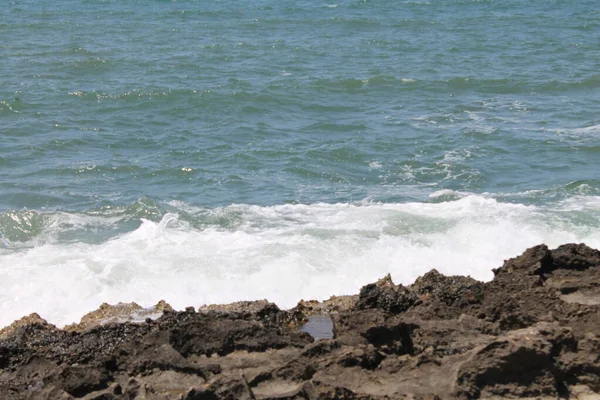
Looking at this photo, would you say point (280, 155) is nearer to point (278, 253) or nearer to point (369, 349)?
point (278, 253)

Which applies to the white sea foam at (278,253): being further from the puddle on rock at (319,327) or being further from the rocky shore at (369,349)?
the rocky shore at (369,349)

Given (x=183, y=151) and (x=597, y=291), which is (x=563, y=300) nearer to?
(x=597, y=291)

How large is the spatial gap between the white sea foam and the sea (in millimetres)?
35

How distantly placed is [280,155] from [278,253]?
5023mm

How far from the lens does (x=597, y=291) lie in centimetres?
837

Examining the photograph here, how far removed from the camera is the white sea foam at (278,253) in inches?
447

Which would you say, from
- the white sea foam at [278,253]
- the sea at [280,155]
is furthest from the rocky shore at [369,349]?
the sea at [280,155]

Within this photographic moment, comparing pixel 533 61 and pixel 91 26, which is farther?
pixel 91 26

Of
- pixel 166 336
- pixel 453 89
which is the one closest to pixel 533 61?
pixel 453 89

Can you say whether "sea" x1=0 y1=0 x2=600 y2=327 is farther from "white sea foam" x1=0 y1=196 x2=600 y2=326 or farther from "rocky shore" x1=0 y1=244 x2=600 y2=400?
"rocky shore" x1=0 y1=244 x2=600 y2=400

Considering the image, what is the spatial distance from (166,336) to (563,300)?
3.35 metres

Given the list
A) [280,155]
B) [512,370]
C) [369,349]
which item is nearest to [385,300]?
[369,349]

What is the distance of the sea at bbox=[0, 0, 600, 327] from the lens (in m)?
12.1

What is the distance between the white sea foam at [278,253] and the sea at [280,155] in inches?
1.4
